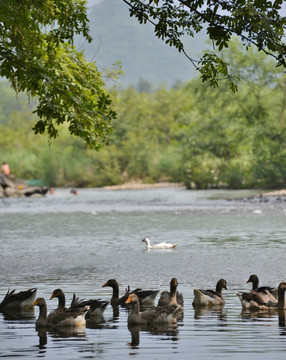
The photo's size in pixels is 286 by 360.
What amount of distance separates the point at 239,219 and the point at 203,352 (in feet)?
91.6

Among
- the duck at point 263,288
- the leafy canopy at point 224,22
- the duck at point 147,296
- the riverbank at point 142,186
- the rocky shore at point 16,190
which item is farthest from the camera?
the riverbank at point 142,186

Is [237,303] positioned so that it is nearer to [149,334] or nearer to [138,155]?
[149,334]

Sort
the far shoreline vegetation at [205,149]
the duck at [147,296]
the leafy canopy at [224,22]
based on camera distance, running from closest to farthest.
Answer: the leafy canopy at [224,22]
the duck at [147,296]
the far shoreline vegetation at [205,149]

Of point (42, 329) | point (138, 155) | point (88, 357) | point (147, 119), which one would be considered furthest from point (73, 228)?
point (147, 119)

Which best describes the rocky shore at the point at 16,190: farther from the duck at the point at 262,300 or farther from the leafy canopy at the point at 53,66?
the duck at the point at 262,300

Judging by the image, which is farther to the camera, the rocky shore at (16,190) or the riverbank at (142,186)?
the riverbank at (142,186)

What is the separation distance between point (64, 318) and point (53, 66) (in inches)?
270

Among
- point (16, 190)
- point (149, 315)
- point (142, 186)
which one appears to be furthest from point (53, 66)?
point (142, 186)

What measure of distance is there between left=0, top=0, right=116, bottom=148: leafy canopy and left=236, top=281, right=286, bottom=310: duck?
15.1 ft

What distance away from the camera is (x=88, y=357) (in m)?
11.0

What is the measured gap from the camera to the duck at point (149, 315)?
13656 mm

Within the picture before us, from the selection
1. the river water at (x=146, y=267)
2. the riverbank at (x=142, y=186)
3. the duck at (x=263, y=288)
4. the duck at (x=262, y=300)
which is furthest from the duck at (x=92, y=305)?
the riverbank at (x=142, y=186)

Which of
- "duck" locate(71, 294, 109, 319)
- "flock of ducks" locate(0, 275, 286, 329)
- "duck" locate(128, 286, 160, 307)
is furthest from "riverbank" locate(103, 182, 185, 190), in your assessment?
"duck" locate(71, 294, 109, 319)

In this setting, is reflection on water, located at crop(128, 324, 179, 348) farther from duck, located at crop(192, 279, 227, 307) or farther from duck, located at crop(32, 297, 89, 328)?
duck, located at crop(192, 279, 227, 307)
